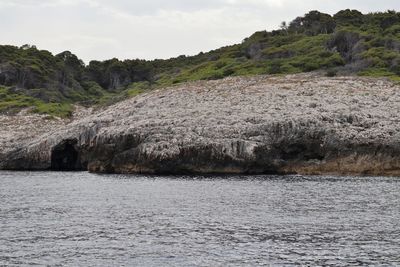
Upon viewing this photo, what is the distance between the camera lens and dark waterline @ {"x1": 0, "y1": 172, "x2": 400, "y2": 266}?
116 feet

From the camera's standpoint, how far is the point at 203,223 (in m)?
46.5

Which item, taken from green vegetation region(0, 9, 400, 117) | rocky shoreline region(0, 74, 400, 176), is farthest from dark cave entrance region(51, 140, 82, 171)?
green vegetation region(0, 9, 400, 117)

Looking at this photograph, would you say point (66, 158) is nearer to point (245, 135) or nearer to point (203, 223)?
point (245, 135)

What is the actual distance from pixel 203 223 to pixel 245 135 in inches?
1786

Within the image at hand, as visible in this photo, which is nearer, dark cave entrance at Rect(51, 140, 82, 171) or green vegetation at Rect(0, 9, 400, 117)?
dark cave entrance at Rect(51, 140, 82, 171)

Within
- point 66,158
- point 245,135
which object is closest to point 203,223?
point 245,135

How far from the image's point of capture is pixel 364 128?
90000 millimetres

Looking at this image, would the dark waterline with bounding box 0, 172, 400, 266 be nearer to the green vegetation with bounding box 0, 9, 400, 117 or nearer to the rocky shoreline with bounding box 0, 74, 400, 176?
the rocky shoreline with bounding box 0, 74, 400, 176

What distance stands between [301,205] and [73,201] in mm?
22059

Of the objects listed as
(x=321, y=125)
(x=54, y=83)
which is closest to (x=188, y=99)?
(x=321, y=125)

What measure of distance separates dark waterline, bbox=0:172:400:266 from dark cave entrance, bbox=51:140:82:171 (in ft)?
111

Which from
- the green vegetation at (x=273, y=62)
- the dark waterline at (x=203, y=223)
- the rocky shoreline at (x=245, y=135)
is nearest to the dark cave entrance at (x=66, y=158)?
the rocky shoreline at (x=245, y=135)

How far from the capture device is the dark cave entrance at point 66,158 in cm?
10962

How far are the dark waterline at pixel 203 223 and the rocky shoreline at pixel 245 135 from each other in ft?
41.6
